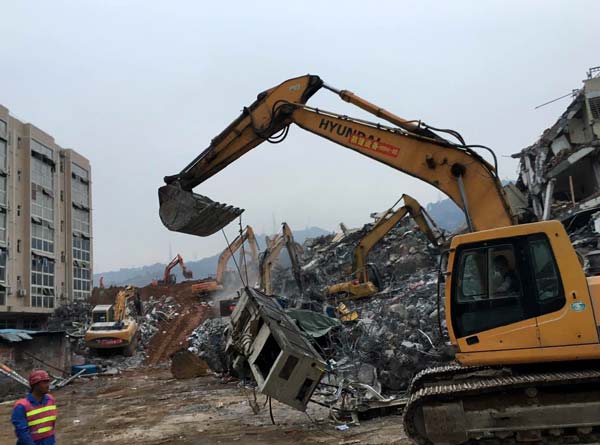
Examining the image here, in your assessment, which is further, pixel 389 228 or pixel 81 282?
pixel 81 282

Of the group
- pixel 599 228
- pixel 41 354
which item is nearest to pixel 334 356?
pixel 599 228

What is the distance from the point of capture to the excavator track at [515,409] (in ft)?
15.8

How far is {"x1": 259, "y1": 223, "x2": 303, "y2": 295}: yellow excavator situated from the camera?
19.5 meters

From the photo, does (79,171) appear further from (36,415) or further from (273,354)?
(36,415)

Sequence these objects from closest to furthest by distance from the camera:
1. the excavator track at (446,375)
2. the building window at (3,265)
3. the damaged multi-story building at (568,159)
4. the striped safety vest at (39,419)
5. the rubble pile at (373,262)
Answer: the striped safety vest at (39,419), the excavator track at (446,375), the damaged multi-story building at (568,159), the rubble pile at (373,262), the building window at (3,265)

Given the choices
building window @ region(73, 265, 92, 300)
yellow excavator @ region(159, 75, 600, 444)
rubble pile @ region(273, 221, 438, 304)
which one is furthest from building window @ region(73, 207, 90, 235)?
yellow excavator @ region(159, 75, 600, 444)

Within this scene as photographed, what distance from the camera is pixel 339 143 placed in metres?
7.65

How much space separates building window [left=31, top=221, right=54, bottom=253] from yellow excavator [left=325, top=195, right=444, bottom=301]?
68.0 ft

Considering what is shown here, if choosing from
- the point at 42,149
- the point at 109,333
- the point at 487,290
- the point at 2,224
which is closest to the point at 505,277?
the point at 487,290

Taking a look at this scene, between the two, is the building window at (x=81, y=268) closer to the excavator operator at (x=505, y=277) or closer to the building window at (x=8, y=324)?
the building window at (x=8, y=324)

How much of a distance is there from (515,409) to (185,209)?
5343 millimetres

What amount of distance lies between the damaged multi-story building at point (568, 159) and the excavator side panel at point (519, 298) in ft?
48.0

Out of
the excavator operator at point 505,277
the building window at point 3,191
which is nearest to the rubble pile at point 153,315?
the building window at point 3,191

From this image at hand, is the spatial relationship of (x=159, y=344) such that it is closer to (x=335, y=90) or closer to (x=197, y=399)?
(x=197, y=399)
